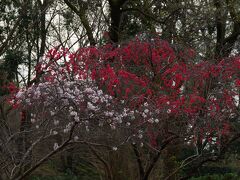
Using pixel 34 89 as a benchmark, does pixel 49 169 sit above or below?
below

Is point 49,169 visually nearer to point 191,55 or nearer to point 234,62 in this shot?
point 191,55

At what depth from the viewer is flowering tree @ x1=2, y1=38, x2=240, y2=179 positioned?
7.52m

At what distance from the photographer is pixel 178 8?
1391cm

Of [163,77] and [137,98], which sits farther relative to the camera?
[163,77]

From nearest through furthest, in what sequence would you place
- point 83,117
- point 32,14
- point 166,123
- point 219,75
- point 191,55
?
point 83,117, point 166,123, point 219,75, point 191,55, point 32,14

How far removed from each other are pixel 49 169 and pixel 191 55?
217 inches

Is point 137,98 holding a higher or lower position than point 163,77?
lower

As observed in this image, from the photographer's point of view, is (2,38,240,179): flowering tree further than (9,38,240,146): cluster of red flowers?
No

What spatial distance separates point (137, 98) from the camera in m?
8.98

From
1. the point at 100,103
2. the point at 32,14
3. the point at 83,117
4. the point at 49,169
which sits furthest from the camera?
the point at 32,14

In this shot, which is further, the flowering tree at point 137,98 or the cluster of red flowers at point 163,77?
the cluster of red flowers at point 163,77

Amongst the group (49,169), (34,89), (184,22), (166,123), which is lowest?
(49,169)

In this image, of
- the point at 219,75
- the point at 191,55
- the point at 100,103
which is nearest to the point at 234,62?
the point at 219,75

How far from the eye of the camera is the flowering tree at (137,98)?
24.7ft
